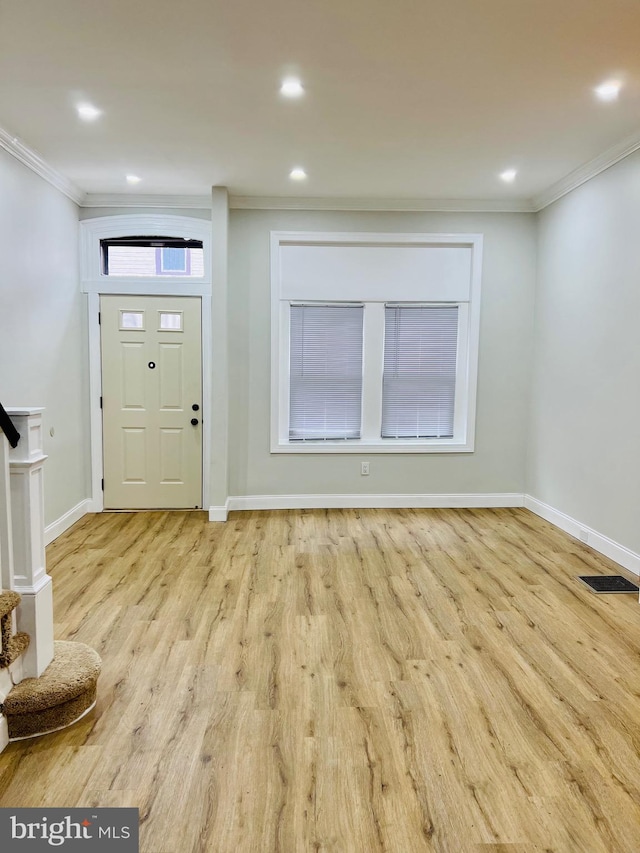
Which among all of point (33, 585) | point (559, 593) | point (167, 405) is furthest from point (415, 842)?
point (167, 405)

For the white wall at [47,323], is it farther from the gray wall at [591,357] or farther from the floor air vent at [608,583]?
the gray wall at [591,357]

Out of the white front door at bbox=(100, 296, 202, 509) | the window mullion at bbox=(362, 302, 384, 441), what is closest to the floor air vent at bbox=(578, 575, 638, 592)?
the window mullion at bbox=(362, 302, 384, 441)

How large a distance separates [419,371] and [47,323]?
3.23m

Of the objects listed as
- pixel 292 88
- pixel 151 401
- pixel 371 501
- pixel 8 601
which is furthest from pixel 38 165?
pixel 371 501

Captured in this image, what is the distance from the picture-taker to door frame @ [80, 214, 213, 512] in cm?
473

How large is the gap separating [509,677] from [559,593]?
3.58ft

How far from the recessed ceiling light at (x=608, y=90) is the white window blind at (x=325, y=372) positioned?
2485 millimetres

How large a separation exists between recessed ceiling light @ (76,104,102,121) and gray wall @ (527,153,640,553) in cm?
344

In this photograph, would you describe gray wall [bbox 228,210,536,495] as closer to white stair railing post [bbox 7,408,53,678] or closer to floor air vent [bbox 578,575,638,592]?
floor air vent [bbox 578,575,638,592]

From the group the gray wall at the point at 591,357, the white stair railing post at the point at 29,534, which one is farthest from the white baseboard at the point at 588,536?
the white stair railing post at the point at 29,534

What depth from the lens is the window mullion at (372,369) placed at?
16.4 ft

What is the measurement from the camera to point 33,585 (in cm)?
204

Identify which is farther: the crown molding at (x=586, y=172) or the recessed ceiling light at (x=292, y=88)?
the crown molding at (x=586, y=172)

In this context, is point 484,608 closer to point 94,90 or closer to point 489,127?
point 489,127
